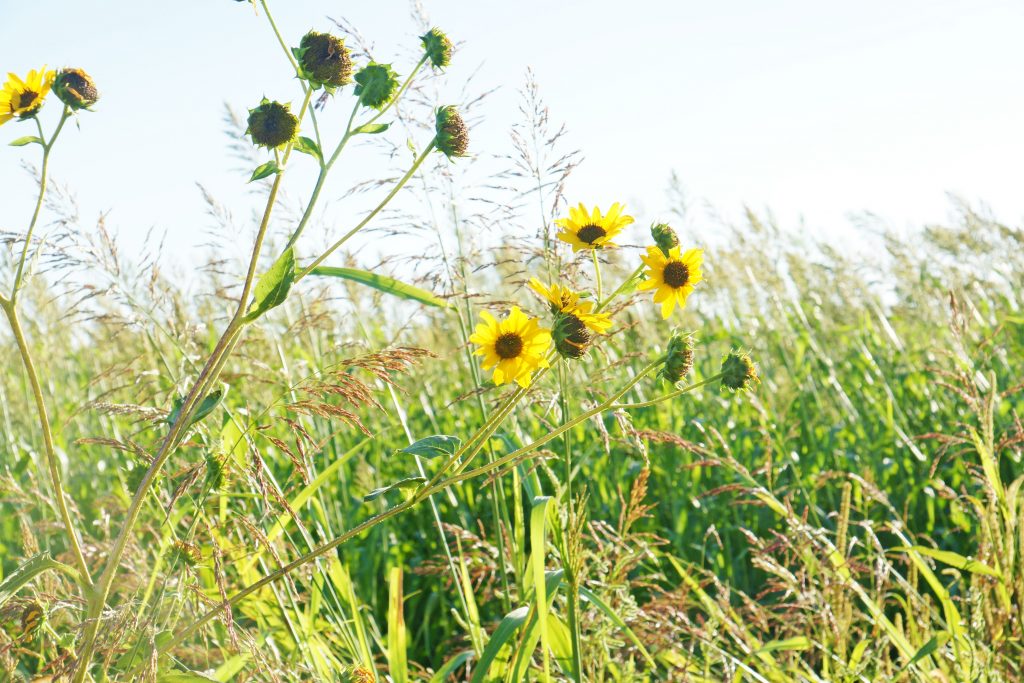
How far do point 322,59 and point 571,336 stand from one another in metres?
0.48

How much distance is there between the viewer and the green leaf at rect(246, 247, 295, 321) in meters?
0.98

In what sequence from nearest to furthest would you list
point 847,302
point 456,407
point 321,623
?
point 321,623 → point 456,407 → point 847,302

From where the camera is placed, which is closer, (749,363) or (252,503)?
(749,363)

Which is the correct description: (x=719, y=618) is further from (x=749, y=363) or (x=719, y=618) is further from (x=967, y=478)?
(x=967, y=478)

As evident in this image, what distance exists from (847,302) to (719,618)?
8.41ft

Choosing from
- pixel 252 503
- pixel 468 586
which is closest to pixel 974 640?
pixel 468 586

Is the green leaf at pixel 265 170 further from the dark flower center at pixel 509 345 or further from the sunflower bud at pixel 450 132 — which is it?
the dark flower center at pixel 509 345

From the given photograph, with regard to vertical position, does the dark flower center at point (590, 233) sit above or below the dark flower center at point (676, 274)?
above

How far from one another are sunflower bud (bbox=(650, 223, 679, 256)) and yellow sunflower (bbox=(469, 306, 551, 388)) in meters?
0.25

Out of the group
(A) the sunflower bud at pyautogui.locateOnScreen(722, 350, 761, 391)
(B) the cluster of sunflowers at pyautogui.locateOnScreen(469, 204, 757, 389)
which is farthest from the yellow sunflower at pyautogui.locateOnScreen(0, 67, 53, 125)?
(A) the sunflower bud at pyautogui.locateOnScreen(722, 350, 761, 391)

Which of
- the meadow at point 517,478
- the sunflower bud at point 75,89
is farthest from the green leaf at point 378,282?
the sunflower bud at point 75,89

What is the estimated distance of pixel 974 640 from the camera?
1.44 metres

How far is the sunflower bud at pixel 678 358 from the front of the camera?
116 centimetres

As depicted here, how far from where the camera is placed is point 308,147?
1104mm
